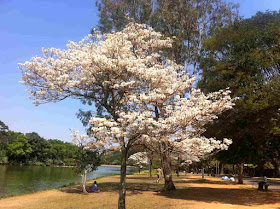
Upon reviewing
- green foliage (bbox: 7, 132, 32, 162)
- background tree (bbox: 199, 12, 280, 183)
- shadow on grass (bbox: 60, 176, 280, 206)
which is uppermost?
background tree (bbox: 199, 12, 280, 183)

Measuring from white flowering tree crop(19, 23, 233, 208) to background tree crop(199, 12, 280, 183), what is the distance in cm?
180

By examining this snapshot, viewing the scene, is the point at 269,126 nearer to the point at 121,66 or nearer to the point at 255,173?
the point at 121,66

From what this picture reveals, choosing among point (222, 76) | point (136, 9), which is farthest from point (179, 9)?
point (222, 76)

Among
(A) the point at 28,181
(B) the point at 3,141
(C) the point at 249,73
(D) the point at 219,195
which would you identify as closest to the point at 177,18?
(C) the point at 249,73

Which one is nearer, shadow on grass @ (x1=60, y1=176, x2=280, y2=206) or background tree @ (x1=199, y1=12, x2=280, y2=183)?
background tree @ (x1=199, y1=12, x2=280, y2=183)

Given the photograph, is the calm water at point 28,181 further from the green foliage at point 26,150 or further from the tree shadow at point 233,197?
the green foliage at point 26,150

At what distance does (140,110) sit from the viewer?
11.1m

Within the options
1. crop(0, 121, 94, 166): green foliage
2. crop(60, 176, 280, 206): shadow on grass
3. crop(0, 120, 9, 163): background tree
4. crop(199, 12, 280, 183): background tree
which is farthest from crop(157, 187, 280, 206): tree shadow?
crop(0, 120, 9, 163): background tree

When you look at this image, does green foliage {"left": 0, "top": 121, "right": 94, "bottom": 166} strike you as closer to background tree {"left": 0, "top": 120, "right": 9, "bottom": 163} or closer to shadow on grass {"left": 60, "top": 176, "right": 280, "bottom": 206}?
background tree {"left": 0, "top": 120, "right": 9, "bottom": 163}

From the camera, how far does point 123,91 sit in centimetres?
1230

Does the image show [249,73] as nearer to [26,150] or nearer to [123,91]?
[123,91]

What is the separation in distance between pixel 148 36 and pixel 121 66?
504 centimetres

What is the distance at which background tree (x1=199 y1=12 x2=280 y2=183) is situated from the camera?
13391mm

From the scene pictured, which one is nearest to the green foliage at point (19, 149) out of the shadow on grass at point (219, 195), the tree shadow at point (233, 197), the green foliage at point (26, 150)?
the green foliage at point (26, 150)
